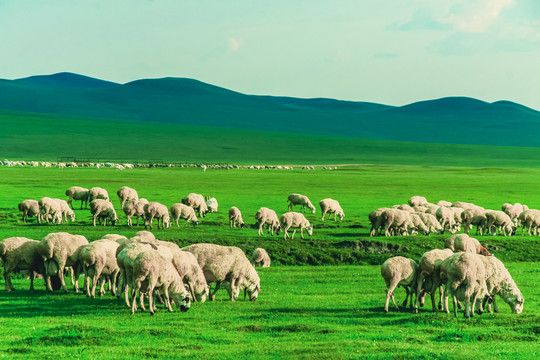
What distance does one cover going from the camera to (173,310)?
14758 mm

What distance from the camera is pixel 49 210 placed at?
30.9 metres

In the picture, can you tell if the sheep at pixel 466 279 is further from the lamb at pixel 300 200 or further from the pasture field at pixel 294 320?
the lamb at pixel 300 200

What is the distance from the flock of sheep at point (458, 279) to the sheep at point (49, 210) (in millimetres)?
19952

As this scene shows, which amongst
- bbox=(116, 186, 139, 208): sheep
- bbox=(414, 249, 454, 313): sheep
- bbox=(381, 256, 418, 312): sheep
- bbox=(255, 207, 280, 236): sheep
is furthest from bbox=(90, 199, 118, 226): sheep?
bbox=(414, 249, 454, 313): sheep

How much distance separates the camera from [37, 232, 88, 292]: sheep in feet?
55.2

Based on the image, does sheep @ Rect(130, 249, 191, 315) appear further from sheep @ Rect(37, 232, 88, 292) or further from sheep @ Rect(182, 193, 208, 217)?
sheep @ Rect(182, 193, 208, 217)

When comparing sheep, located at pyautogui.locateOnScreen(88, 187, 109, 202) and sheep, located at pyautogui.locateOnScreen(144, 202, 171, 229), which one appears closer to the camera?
sheep, located at pyautogui.locateOnScreen(144, 202, 171, 229)

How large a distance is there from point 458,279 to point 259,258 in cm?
936

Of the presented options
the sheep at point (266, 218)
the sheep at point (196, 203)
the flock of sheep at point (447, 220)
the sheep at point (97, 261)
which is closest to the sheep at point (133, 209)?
the sheep at point (196, 203)

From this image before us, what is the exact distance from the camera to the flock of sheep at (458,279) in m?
14.3

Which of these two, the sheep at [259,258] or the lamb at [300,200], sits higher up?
the lamb at [300,200]

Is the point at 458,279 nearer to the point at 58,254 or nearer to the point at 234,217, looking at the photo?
the point at 58,254

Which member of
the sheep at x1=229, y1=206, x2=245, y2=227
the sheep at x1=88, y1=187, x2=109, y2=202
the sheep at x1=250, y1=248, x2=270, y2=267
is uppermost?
the sheep at x1=88, y1=187, x2=109, y2=202

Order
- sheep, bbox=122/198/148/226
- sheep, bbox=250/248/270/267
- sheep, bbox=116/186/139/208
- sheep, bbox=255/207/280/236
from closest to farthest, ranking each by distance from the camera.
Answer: sheep, bbox=250/248/270/267, sheep, bbox=255/207/280/236, sheep, bbox=122/198/148/226, sheep, bbox=116/186/139/208
